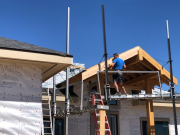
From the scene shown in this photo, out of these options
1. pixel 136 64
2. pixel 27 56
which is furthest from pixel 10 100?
pixel 136 64

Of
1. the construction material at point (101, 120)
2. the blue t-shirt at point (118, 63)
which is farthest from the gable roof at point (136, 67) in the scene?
the construction material at point (101, 120)

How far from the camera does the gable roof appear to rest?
1034cm

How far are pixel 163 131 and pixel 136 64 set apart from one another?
4836 mm

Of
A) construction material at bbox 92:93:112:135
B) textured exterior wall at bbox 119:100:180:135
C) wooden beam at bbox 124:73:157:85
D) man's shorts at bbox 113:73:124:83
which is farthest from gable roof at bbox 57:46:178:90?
textured exterior wall at bbox 119:100:180:135

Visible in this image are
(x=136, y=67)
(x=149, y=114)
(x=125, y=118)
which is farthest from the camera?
(x=125, y=118)

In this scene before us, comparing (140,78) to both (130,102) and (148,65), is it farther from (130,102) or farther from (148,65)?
(130,102)

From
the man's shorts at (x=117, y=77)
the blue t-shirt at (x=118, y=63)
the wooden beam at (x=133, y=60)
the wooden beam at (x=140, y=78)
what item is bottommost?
the man's shorts at (x=117, y=77)

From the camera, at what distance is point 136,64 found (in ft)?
39.0

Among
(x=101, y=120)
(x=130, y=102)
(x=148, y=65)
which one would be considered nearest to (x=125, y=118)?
(x=130, y=102)

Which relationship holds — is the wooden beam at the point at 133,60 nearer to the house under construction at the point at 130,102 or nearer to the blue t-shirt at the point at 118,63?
the house under construction at the point at 130,102

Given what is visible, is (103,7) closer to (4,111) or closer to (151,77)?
(151,77)

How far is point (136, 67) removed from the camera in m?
12.2

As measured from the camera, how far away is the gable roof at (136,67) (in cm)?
1034

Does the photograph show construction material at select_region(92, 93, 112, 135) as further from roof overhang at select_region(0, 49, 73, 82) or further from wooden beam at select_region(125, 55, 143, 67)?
wooden beam at select_region(125, 55, 143, 67)
